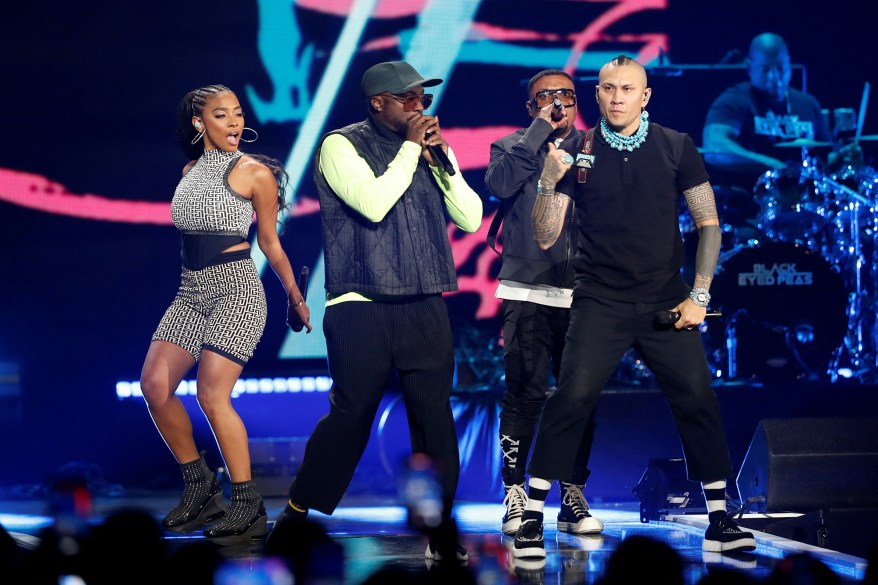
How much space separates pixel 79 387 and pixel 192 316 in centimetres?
402

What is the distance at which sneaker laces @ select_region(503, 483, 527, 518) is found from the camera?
5.43 m

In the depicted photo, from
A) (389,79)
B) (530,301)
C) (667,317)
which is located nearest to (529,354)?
(530,301)

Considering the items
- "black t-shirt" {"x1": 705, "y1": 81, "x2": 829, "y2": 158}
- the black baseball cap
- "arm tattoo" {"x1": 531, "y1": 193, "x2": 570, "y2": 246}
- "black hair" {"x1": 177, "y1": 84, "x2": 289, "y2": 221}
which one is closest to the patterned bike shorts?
"black hair" {"x1": 177, "y1": 84, "x2": 289, "y2": 221}

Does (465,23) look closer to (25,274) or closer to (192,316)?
(25,274)

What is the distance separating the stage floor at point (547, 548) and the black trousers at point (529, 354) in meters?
0.49

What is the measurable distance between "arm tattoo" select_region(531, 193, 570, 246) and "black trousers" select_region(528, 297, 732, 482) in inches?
16.2

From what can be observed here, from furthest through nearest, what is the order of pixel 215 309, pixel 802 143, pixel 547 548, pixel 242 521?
pixel 802 143 < pixel 215 309 < pixel 242 521 < pixel 547 548

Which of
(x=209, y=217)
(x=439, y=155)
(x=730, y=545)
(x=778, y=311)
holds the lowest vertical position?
(x=730, y=545)

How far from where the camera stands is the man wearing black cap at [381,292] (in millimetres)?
4516

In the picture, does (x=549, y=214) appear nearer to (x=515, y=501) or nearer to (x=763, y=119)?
(x=515, y=501)

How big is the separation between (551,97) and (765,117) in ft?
13.9

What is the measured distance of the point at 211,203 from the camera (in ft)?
17.1

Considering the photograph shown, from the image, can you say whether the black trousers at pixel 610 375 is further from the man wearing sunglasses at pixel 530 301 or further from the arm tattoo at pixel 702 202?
the man wearing sunglasses at pixel 530 301

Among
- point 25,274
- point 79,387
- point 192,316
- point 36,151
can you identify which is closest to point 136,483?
point 79,387
